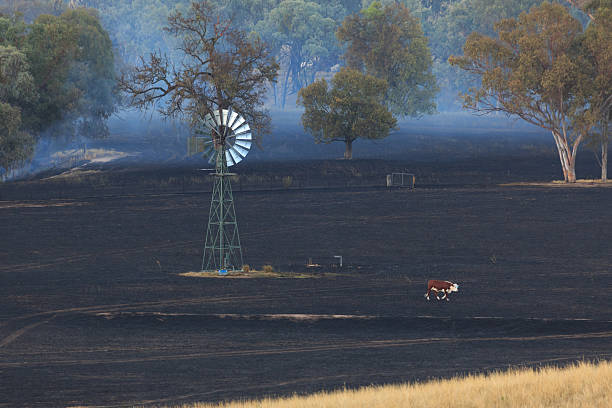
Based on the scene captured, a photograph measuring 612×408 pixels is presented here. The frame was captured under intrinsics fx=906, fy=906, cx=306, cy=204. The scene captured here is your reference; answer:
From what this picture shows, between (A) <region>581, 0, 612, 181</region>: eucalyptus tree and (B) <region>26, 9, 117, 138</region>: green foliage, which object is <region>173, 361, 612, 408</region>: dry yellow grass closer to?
(A) <region>581, 0, 612, 181</region>: eucalyptus tree

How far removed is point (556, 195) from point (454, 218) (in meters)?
14.8

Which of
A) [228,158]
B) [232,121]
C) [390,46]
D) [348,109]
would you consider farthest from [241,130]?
[390,46]

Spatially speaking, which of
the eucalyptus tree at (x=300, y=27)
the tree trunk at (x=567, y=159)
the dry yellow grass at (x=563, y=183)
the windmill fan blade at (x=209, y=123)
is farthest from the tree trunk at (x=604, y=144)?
the eucalyptus tree at (x=300, y=27)

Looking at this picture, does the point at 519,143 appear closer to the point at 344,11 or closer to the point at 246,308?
the point at 344,11

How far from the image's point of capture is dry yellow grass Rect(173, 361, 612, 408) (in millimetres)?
16703

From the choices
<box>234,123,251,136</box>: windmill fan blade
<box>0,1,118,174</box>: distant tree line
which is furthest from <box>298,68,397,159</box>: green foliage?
<box>234,123,251,136</box>: windmill fan blade

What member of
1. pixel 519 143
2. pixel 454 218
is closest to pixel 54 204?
pixel 454 218

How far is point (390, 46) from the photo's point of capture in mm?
119750

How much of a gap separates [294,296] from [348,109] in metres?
65.5

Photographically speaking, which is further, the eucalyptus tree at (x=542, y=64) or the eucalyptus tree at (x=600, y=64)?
the eucalyptus tree at (x=542, y=64)

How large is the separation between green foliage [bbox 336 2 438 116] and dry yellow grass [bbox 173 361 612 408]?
10364cm

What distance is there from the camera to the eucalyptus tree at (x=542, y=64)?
74375 millimetres

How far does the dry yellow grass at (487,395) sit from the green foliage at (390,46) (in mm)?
103642

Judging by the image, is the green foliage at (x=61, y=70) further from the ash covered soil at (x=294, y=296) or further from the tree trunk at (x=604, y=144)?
the tree trunk at (x=604, y=144)
